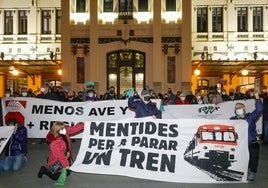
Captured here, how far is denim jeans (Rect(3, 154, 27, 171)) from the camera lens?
11648mm

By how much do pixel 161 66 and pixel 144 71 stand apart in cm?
138

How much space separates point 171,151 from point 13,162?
14.5ft

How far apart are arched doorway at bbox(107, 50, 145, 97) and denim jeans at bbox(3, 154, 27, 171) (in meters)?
19.2

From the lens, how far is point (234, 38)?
33.8 m

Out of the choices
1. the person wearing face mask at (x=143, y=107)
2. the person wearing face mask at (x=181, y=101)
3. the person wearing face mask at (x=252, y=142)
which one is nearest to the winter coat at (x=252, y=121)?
the person wearing face mask at (x=252, y=142)

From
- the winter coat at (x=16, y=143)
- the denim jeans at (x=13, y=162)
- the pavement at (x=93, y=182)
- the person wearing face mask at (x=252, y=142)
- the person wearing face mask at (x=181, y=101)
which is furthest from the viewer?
the person wearing face mask at (x=181, y=101)

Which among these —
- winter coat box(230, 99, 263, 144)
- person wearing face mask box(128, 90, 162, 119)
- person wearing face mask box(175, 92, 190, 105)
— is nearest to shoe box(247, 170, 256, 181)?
Answer: winter coat box(230, 99, 263, 144)

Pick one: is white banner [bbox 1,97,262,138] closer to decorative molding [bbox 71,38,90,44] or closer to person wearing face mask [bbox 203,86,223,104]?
person wearing face mask [bbox 203,86,223,104]

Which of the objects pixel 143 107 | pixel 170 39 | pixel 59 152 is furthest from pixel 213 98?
pixel 170 39

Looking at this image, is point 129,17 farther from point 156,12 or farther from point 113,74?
point 113,74

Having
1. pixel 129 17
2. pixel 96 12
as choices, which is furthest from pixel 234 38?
pixel 96 12

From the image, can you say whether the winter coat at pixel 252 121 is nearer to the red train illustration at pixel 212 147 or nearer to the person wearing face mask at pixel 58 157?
the red train illustration at pixel 212 147

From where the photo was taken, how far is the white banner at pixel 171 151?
32.5 feet

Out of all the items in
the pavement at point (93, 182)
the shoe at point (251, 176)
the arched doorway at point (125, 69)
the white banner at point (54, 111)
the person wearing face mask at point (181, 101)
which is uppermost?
the arched doorway at point (125, 69)
